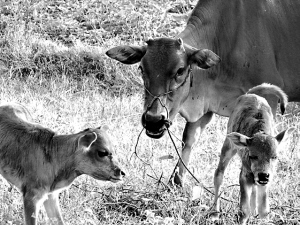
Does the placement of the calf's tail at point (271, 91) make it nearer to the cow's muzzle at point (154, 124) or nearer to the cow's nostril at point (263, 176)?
the cow's muzzle at point (154, 124)

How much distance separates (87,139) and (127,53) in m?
1.59

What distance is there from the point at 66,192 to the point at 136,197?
0.68 meters

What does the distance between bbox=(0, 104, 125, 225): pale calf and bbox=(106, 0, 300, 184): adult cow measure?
4.04 ft

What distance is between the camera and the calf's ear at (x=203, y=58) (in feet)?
25.2

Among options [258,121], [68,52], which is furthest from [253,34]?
[68,52]

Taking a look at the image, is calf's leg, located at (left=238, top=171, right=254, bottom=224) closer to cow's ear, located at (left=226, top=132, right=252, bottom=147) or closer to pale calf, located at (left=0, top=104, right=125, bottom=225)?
cow's ear, located at (left=226, top=132, right=252, bottom=147)

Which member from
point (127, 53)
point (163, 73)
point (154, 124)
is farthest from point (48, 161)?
point (127, 53)

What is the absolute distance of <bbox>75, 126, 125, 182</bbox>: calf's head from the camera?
261 inches

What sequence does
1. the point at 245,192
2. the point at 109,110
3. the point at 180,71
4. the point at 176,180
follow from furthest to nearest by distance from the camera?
the point at 109,110 < the point at 176,180 < the point at 180,71 < the point at 245,192

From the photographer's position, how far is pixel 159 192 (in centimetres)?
766

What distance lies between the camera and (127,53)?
791 centimetres

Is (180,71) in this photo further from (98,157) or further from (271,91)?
(98,157)

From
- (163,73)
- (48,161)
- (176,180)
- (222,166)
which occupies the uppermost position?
(163,73)

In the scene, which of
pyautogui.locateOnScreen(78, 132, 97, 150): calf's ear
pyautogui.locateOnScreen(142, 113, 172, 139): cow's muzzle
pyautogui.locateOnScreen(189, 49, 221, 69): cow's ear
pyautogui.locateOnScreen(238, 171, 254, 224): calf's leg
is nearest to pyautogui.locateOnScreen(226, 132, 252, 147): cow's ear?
pyautogui.locateOnScreen(238, 171, 254, 224): calf's leg
